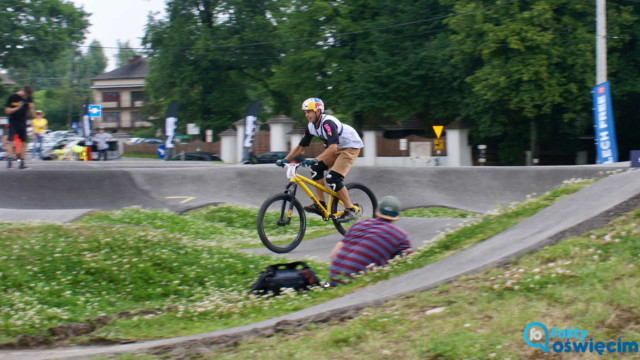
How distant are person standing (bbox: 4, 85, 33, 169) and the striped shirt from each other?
8.91 meters

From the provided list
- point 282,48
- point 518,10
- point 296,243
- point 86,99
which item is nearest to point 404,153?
point 518,10

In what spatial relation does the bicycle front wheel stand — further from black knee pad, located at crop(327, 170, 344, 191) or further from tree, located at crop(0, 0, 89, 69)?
tree, located at crop(0, 0, 89, 69)

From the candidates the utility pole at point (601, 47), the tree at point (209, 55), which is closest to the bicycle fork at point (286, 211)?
the utility pole at point (601, 47)

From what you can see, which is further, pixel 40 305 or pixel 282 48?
pixel 282 48

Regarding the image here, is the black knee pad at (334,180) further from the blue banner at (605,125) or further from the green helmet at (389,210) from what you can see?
the blue banner at (605,125)

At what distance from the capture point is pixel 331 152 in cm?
871

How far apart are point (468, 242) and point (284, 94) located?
48.4m

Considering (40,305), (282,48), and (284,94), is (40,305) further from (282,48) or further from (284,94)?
(284,94)

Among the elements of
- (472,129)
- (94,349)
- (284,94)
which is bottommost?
(94,349)

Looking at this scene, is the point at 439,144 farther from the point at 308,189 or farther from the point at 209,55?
the point at 308,189

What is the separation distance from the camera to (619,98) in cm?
3306

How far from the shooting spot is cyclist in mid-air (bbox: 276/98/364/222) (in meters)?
8.59

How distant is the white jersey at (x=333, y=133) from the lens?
8.59 m

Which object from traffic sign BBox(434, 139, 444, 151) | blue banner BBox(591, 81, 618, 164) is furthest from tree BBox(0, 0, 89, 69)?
blue banner BBox(591, 81, 618, 164)
